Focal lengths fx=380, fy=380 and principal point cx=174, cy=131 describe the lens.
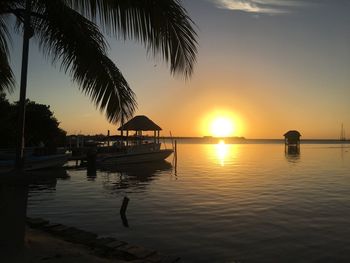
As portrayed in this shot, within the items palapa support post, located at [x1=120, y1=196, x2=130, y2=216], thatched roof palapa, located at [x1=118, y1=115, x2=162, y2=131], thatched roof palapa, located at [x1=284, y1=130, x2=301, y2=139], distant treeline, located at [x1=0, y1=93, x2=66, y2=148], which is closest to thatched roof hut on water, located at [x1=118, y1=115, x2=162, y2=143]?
thatched roof palapa, located at [x1=118, y1=115, x2=162, y2=131]

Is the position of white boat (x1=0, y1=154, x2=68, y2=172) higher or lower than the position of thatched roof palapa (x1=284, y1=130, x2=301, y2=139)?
lower

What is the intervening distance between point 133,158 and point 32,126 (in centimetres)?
1105

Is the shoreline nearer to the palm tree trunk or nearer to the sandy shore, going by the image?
the sandy shore

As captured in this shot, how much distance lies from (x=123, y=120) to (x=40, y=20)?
7.31 feet

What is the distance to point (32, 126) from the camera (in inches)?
1527

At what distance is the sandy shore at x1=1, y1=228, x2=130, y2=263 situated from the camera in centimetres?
649

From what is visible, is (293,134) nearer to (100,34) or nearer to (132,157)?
(132,157)

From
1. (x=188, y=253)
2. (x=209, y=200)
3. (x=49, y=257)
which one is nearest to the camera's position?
(x=49, y=257)

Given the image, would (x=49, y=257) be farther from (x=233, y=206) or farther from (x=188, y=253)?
(x=233, y=206)

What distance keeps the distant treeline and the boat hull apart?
5694 mm

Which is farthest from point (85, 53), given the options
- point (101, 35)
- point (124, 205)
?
point (124, 205)

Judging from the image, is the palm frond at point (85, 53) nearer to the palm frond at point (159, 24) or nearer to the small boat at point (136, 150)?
the palm frond at point (159, 24)

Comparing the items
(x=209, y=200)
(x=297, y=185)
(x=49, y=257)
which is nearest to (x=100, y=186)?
(x=209, y=200)

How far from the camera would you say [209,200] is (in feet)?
63.0
